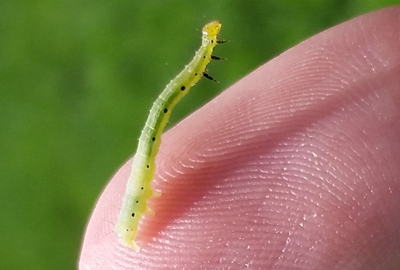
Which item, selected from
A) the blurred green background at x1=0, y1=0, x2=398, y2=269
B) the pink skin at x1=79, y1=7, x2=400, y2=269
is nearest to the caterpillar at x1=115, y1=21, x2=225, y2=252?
the pink skin at x1=79, y1=7, x2=400, y2=269

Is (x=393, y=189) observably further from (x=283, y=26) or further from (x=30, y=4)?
(x=30, y=4)

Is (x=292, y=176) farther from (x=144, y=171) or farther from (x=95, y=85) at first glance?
(x=95, y=85)

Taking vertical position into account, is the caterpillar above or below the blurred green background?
below

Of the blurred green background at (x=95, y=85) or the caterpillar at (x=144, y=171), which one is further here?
the blurred green background at (x=95, y=85)

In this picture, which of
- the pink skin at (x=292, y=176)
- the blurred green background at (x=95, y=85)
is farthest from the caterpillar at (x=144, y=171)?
the blurred green background at (x=95, y=85)

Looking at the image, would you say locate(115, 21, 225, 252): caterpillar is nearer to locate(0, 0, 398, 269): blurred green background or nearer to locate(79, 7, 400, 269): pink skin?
locate(79, 7, 400, 269): pink skin

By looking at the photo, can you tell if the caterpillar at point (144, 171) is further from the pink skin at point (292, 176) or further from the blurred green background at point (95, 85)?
the blurred green background at point (95, 85)

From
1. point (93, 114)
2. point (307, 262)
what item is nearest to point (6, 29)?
point (93, 114)
